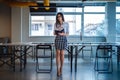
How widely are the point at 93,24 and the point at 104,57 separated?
172 inches

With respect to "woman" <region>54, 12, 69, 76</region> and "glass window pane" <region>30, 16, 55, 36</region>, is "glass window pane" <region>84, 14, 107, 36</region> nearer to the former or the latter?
"glass window pane" <region>30, 16, 55, 36</region>

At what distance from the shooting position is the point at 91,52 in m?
11.6

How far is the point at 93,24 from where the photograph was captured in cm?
1248

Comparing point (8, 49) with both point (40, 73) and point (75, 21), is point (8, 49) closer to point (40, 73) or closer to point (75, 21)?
point (40, 73)

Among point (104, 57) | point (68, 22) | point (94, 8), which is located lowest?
point (104, 57)

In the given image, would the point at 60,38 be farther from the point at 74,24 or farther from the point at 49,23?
the point at 49,23

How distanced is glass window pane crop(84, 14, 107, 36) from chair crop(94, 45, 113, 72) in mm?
2504

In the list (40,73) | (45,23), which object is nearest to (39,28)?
(45,23)

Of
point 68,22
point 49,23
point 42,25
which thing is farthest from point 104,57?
point 42,25

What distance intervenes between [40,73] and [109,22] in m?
5.36

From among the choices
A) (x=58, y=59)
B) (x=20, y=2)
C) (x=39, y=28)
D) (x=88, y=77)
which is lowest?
(x=88, y=77)

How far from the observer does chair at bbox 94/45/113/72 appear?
789 centimetres

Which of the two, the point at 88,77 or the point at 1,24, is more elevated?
the point at 1,24

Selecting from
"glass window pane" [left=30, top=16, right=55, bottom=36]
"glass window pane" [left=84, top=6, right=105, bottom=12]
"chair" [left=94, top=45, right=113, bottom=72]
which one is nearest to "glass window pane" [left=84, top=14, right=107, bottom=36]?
"glass window pane" [left=84, top=6, right=105, bottom=12]
